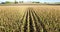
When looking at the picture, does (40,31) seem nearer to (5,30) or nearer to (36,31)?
(36,31)

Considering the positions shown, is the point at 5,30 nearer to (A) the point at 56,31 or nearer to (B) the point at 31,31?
(B) the point at 31,31

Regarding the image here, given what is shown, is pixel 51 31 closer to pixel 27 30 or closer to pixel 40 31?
pixel 40 31

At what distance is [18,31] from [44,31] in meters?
1.63

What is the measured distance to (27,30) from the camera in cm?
1210

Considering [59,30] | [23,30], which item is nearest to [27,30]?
[23,30]

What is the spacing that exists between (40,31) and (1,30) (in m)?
2.54

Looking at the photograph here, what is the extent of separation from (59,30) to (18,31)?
107 inches

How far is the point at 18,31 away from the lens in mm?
11766

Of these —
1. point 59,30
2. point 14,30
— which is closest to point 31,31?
point 14,30

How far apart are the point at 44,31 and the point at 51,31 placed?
479 mm

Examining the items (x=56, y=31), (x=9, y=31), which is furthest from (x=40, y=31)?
(x=9, y=31)

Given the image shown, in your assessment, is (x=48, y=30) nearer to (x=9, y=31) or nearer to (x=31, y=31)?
(x=31, y=31)

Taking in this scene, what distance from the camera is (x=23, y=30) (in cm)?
1213

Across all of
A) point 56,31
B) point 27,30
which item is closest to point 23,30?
point 27,30
